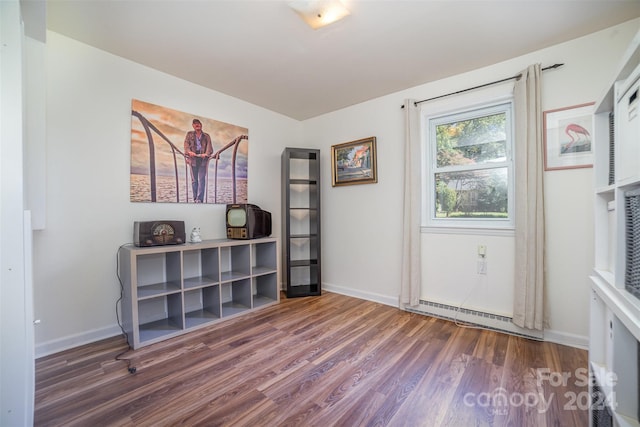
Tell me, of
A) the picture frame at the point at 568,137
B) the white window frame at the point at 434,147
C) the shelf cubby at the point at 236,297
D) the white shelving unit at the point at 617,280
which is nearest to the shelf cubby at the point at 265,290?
the shelf cubby at the point at 236,297

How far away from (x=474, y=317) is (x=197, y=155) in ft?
10.0

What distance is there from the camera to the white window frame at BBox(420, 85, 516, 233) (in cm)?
226

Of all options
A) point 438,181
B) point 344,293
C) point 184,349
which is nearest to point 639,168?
point 438,181

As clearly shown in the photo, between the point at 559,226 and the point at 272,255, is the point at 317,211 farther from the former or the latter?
the point at 559,226

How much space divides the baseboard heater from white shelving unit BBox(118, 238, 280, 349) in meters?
1.60

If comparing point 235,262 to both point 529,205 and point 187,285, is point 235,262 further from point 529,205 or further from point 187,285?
point 529,205

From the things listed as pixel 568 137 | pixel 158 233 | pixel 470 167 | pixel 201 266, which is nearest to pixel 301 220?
pixel 201 266

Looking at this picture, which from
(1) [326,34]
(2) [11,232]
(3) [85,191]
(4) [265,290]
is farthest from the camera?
(4) [265,290]

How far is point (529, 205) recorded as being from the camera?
2062 mm

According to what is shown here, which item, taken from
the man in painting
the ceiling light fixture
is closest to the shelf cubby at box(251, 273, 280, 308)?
the man in painting

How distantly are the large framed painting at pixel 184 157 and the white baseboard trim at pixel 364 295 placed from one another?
1558 millimetres

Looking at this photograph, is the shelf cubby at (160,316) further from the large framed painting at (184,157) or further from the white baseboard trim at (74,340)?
the large framed painting at (184,157)

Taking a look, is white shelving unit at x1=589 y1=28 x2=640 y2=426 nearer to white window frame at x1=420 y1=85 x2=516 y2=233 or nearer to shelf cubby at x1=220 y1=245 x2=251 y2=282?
white window frame at x1=420 y1=85 x2=516 y2=233

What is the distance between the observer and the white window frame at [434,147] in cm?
226
